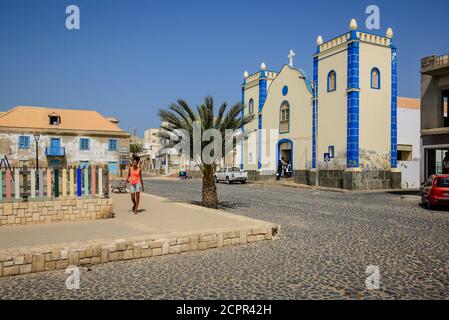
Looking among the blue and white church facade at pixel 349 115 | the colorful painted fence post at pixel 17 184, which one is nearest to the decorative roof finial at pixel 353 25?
the blue and white church facade at pixel 349 115

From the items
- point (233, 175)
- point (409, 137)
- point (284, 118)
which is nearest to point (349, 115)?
point (409, 137)

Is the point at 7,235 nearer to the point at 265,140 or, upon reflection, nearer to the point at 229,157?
the point at 265,140

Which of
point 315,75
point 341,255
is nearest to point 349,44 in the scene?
point 315,75

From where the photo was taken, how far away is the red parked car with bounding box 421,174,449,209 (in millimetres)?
13234

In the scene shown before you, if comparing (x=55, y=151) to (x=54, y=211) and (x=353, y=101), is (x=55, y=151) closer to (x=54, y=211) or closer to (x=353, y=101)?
(x=353, y=101)

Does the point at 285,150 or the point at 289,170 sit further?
the point at 285,150

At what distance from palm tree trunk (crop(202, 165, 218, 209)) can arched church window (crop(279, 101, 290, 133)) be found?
19126 mm

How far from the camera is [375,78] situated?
24.8 meters

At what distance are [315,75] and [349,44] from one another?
3958mm

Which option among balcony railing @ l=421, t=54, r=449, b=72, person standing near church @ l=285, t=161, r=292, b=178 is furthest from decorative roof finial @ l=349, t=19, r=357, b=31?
person standing near church @ l=285, t=161, r=292, b=178

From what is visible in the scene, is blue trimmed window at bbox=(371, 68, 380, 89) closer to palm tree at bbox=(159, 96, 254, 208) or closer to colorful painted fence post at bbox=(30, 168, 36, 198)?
palm tree at bbox=(159, 96, 254, 208)

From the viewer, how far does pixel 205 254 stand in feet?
21.5

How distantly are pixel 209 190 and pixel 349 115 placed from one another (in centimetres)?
1499

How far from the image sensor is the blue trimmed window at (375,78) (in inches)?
971
